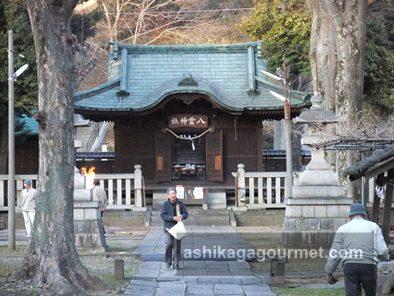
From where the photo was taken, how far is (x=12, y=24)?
82.0ft

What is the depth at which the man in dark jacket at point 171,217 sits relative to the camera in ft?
48.1

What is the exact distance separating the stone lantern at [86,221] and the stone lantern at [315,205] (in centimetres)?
450

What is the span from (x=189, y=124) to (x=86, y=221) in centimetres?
977

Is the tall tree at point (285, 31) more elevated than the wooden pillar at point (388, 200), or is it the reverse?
the tall tree at point (285, 31)

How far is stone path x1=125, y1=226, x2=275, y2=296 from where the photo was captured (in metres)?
12.2

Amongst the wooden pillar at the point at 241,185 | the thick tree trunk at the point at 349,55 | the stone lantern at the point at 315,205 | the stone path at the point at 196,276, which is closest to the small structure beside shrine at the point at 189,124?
the wooden pillar at the point at 241,185

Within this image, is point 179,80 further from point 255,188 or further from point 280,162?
point 280,162

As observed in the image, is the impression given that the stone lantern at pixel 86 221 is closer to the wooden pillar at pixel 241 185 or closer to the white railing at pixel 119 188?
the white railing at pixel 119 188

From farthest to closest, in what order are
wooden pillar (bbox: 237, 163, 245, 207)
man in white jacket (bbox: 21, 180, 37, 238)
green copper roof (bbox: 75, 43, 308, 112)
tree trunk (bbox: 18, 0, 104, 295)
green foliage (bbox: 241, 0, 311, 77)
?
green foliage (bbox: 241, 0, 311, 77)
green copper roof (bbox: 75, 43, 308, 112)
wooden pillar (bbox: 237, 163, 245, 207)
man in white jacket (bbox: 21, 180, 37, 238)
tree trunk (bbox: 18, 0, 104, 295)

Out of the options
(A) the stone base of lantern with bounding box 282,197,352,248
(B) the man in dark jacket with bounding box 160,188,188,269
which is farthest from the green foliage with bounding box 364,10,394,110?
(B) the man in dark jacket with bounding box 160,188,188,269

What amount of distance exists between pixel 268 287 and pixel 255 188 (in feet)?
44.1

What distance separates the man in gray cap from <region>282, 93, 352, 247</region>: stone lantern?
8.66 m

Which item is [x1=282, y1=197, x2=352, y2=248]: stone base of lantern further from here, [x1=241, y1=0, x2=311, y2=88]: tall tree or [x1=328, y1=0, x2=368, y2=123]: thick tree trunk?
[x1=241, y1=0, x2=311, y2=88]: tall tree

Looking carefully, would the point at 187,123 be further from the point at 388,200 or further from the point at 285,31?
the point at 388,200
